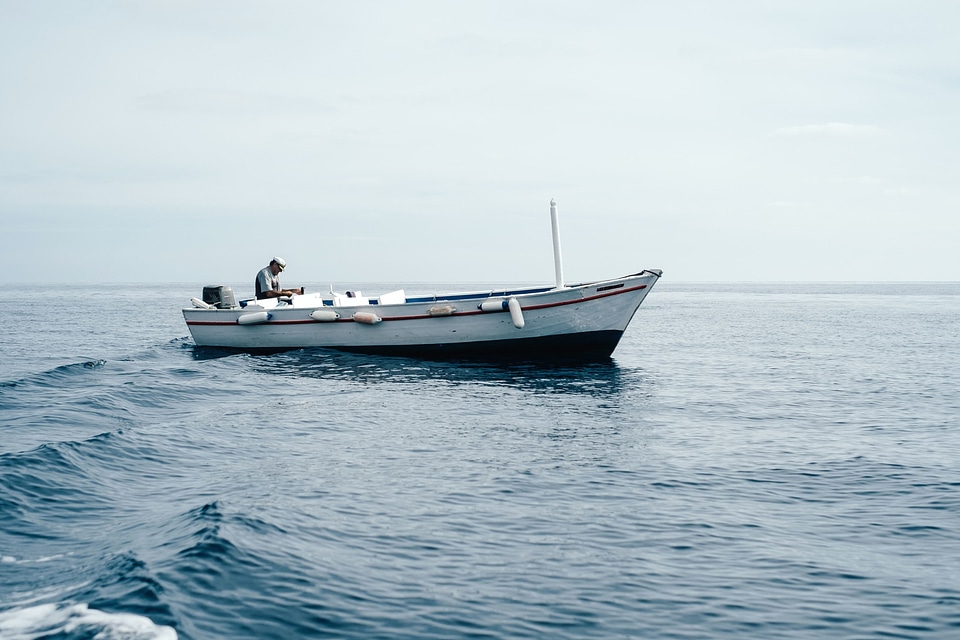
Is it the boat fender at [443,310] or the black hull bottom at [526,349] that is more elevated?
the boat fender at [443,310]

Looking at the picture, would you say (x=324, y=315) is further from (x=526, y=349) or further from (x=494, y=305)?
(x=526, y=349)

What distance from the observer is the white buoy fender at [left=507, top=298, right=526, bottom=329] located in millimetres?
19359

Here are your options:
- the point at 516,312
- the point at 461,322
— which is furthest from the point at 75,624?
the point at 461,322

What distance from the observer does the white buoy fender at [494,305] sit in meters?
19.5

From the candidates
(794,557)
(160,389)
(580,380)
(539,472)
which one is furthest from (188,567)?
(580,380)

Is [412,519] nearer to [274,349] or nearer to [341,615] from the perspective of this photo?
[341,615]

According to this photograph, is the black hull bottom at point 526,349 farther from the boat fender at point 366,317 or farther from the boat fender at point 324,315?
the boat fender at point 324,315

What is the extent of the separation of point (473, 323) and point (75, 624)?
49.2ft

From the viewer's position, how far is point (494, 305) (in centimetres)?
1958

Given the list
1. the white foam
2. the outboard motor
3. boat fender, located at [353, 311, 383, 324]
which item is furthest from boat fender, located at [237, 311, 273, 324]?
the white foam

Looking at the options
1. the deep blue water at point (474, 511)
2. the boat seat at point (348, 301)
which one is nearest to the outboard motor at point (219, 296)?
the boat seat at point (348, 301)

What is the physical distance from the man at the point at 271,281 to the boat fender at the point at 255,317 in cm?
89

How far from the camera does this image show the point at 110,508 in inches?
338

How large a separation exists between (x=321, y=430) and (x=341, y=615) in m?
7.20
